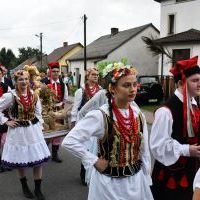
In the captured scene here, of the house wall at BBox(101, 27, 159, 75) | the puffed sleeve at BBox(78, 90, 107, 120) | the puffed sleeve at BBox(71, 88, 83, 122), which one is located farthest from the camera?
the house wall at BBox(101, 27, 159, 75)

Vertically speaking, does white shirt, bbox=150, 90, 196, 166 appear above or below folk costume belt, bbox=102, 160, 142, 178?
above

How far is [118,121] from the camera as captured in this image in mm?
3373

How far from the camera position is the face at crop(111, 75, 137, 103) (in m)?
3.35

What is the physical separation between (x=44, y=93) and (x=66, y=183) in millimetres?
2023

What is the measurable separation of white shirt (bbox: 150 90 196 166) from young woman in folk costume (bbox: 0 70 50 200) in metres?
2.64

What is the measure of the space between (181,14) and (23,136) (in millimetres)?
24280

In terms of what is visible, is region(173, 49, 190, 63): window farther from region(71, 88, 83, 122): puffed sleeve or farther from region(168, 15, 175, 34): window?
region(71, 88, 83, 122): puffed sleeve

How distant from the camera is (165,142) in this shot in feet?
11.2

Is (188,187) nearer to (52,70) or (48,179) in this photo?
(48,179)

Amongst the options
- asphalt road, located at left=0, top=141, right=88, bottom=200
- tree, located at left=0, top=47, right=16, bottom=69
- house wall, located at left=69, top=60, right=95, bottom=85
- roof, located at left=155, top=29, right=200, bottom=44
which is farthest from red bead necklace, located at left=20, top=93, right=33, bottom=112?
tree, located at left=0, top=47, right=16, bottom=69

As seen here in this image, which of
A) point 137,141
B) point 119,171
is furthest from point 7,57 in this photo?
point 119,171

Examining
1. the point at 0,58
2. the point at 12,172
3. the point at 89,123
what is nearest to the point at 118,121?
the point at 89,123

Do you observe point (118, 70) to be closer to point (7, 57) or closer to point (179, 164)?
point (179, 164)

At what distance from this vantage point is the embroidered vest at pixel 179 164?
3477 mm
